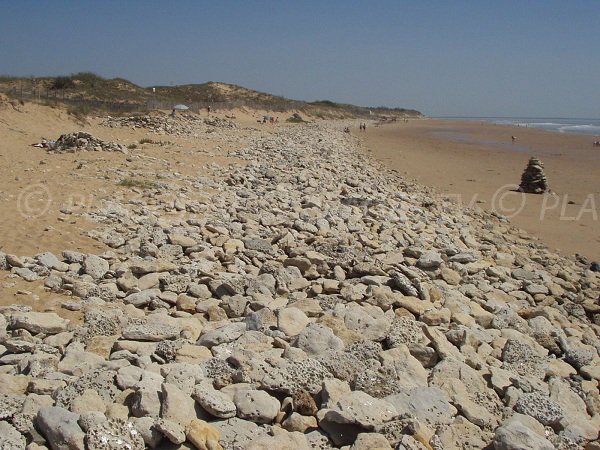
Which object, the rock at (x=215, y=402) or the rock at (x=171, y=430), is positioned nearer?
the rock at (x=171, y=430)

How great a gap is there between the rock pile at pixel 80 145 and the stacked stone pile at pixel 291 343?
6.02 meters

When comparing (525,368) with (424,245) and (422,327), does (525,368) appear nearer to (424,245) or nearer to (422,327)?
(422,327)

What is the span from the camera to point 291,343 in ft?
12.2

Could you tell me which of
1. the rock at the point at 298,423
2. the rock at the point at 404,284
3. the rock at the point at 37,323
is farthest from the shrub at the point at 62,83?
the rock at the point at 298,423

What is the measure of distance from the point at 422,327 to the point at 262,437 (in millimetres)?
1957

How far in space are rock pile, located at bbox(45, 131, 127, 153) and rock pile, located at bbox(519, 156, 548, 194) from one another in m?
11.7

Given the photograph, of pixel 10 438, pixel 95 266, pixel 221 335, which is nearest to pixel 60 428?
pixel 10 438

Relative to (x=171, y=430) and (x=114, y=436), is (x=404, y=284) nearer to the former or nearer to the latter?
(x=171, y=430)

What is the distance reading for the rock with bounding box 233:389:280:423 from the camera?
9.39 feet

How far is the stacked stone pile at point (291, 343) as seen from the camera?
278 cm

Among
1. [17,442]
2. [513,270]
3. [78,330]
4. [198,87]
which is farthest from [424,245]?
[198,87]

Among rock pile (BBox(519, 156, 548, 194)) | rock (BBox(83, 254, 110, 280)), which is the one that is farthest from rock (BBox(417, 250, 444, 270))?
rock pile (BBox(519, 156, 548, 194))

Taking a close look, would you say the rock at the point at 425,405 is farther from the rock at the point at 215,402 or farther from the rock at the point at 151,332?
the rock at the point at 151,332

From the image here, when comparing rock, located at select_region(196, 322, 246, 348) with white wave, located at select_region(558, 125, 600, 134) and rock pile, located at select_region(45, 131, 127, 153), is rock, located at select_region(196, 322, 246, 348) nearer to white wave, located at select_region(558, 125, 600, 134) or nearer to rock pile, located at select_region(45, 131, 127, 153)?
rock pile, located at select_region(45, 131, 127, 153)
